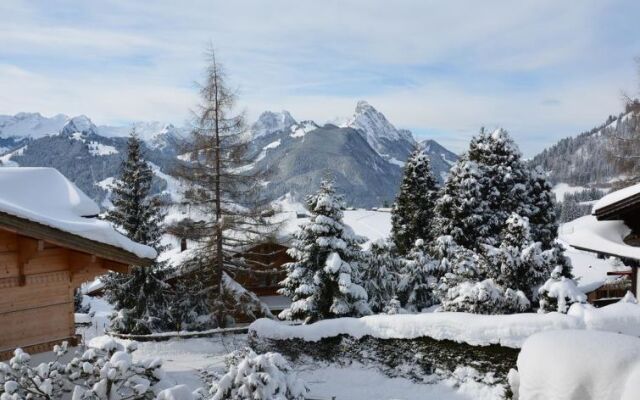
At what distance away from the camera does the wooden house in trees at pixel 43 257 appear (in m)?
8.21

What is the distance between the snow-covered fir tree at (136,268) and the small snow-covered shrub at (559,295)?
660 inches

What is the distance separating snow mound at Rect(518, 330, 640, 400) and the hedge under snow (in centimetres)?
798

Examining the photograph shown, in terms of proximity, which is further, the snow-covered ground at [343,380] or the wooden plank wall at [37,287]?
the snow-covered ground at [343,380]

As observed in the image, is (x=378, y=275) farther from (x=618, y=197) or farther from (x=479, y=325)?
(x=618, y=197)

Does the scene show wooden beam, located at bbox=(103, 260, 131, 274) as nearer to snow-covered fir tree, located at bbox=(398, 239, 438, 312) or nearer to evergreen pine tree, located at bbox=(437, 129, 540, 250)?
snow-covered fir tree, located at bbox=(398, 239, 438, 312)

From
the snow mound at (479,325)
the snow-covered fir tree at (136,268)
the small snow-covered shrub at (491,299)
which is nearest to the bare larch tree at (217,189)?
the snow-covered fir tree at (136,268)

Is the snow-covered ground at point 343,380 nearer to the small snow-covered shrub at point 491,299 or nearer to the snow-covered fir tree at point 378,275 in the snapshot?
the small snow-covered shrub at point 491,299

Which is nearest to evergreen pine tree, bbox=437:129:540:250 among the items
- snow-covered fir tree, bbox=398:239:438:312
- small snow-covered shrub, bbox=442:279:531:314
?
snow-covered fir tree, bbox=398:239:438:312

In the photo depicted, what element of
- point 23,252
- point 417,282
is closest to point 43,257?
point 23,252

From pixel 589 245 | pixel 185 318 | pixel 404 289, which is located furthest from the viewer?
pixel 404 289

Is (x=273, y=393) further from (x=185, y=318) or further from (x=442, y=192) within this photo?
(x=442, y=192)

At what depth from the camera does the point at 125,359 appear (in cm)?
557

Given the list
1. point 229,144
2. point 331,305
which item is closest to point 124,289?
point 229,144

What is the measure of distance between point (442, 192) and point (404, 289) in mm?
5938
